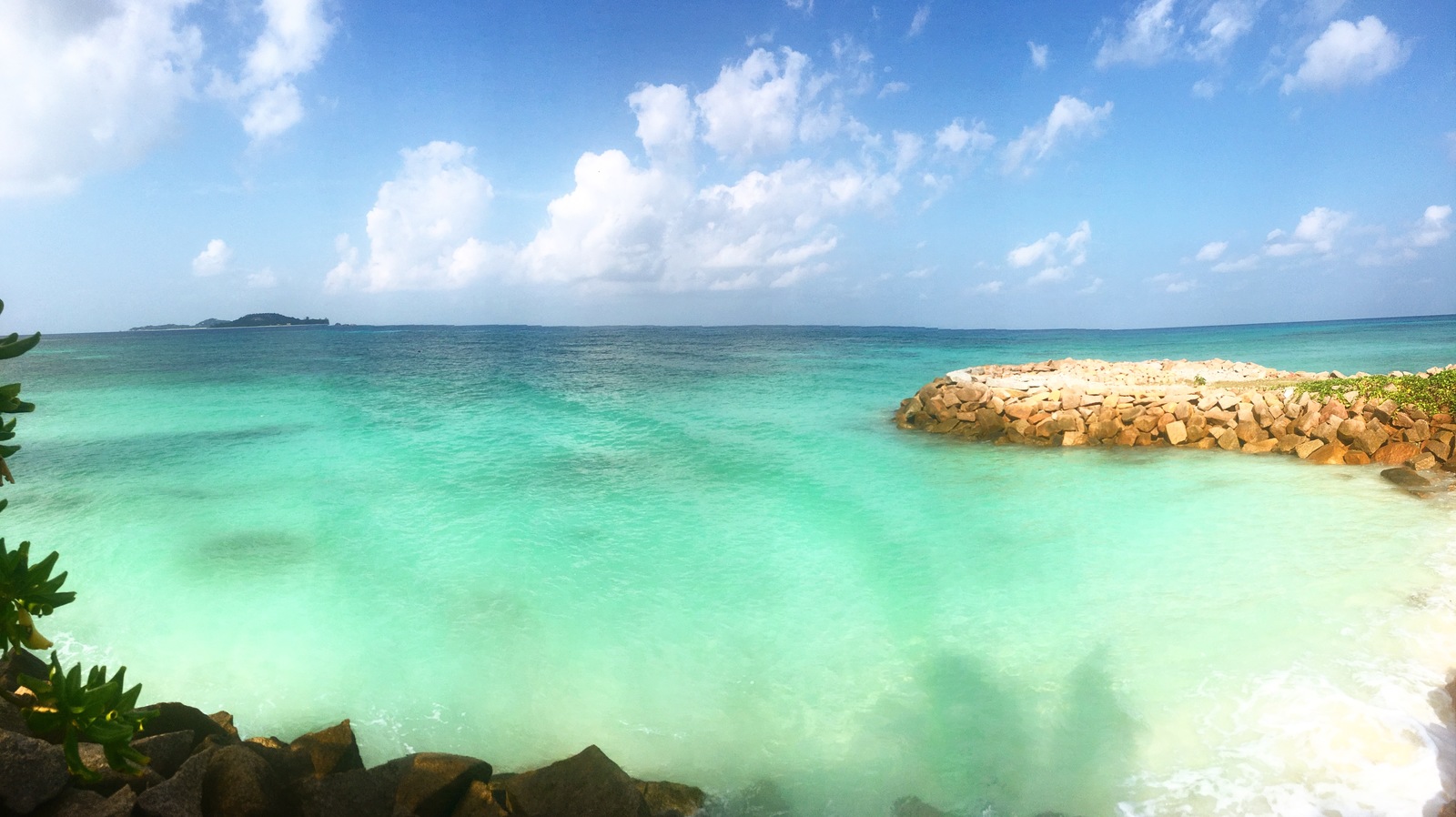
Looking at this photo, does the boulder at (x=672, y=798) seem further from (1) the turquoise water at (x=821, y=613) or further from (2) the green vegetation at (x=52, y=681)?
(2) the green vegetation at (x=52, y=681)

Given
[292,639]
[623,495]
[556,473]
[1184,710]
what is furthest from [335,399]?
[1184,710]

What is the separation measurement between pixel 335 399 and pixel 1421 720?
104 ft

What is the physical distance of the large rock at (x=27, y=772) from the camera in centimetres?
286

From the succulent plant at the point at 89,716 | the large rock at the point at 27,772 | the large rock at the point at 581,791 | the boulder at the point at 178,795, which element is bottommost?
the large rock at the point at 581,791

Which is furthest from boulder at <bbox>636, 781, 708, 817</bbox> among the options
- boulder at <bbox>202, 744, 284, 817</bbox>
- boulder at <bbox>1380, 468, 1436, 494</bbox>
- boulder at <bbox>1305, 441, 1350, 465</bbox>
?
boulder at <bbox>1305, 441, 1350, 465</bbox>

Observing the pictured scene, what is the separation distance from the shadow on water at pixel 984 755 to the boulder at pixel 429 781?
67.0 inches

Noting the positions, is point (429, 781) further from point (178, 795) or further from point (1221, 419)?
point (1221, 419)

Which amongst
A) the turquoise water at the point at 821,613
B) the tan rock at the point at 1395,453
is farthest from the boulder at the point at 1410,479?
the tan rock at the point at 1395,453

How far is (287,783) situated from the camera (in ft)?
13.1

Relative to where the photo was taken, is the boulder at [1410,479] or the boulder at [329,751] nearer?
the boulder at [329,751]

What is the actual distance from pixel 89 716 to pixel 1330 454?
669 inches

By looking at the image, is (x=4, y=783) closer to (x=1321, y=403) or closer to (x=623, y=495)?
(x=623, y=495)

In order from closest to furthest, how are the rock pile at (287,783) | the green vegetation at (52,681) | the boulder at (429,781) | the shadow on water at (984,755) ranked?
1. the green vegetation at (52,681)
2. the rock pile at (287,783)
3. the boulder at (429,781)
4. the shadow on water at (984,755)

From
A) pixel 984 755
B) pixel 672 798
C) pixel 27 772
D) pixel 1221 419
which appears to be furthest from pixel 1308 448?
pixel 27 772
